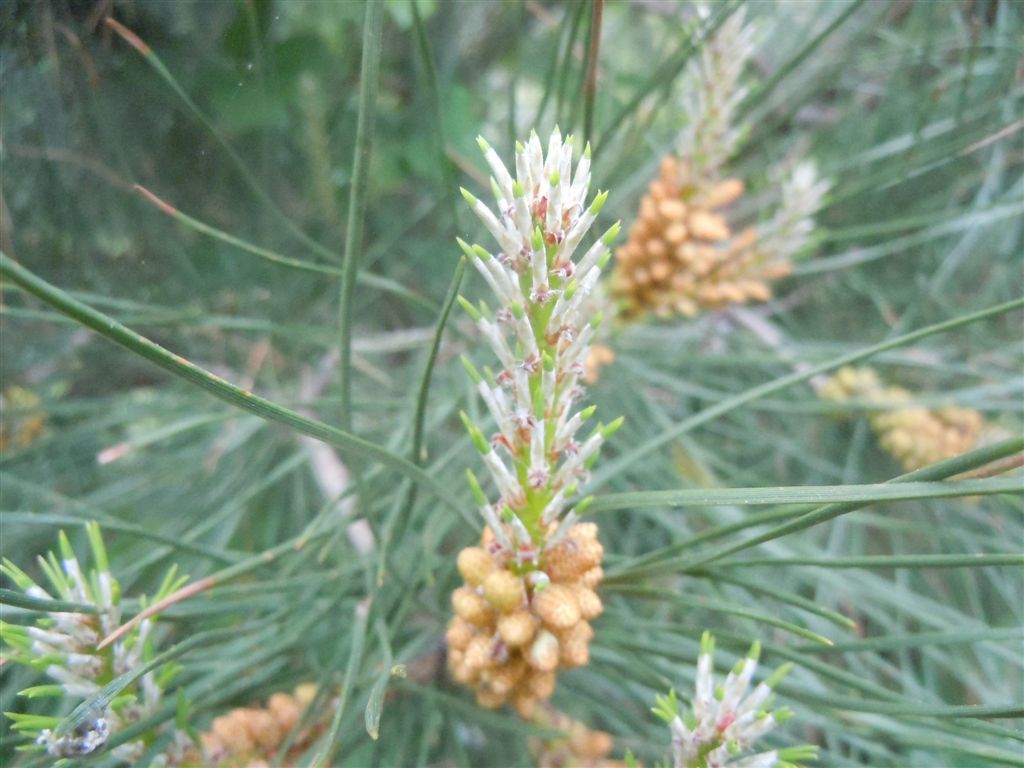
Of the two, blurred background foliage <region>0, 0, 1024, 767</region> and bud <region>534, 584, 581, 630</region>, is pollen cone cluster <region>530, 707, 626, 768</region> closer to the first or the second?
blurred background foliage <region>0, 0, 1024, 767</region>

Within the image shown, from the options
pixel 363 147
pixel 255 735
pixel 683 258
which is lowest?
pixel 255 735

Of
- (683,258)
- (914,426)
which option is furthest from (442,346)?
(914,426)

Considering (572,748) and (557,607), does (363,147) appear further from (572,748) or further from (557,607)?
(572,748)

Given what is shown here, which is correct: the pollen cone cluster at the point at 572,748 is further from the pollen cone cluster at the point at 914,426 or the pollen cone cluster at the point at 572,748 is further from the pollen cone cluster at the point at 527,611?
the pollen cone cluster at the point at 914,426

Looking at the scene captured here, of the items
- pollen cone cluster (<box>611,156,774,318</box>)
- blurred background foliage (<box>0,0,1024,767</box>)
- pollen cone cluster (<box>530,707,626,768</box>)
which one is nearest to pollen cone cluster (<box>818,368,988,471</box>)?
blurred background foliage (<box>0,0,1024,767</box>)

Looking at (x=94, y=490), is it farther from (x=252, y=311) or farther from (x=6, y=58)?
(x=6, y=58)

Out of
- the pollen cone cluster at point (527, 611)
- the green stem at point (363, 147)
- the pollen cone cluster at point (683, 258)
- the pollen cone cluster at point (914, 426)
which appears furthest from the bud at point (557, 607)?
the pollen cone cluster at point (914, 426)
